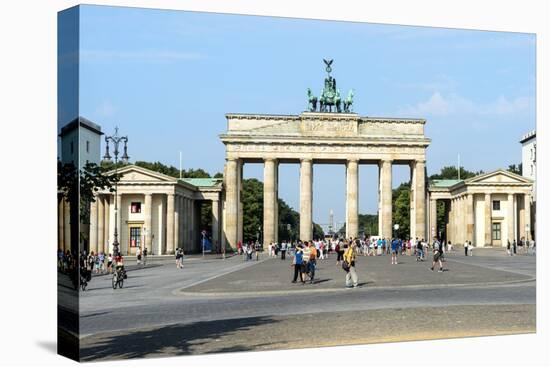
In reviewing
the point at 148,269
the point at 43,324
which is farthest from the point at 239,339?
the point at 148,269

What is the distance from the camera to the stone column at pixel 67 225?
17641mm

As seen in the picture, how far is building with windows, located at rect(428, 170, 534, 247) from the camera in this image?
A: 57.8 metres

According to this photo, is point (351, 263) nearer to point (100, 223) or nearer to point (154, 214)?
point (100, 223)

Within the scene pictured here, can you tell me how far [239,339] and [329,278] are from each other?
15.9 metres

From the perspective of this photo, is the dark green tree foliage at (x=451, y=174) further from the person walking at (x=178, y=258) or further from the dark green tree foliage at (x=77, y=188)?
the dark green tree foliage at (x=77, y=188)

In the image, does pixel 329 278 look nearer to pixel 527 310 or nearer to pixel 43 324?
pixel 527 310

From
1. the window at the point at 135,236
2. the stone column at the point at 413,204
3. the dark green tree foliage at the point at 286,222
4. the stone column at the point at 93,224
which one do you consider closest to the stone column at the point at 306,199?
the stone column at the point at 413,204

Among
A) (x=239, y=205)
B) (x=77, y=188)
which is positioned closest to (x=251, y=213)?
(x=239, y=205)

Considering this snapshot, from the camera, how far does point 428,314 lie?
2125 centimetres

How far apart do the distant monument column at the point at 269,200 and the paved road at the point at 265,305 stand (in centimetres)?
5002

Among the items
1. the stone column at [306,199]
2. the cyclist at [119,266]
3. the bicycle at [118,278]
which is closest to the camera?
the bicycle at [118,278]

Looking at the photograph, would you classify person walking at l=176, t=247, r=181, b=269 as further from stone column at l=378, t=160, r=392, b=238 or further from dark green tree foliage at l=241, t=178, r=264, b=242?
dark green tree foliage at l=241, t=178, r=264, b=242

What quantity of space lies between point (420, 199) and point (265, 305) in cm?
6593

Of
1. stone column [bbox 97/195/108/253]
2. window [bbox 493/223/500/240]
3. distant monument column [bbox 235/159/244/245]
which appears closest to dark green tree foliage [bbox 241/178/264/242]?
distant monument column [bbox 235/159/244/245]
